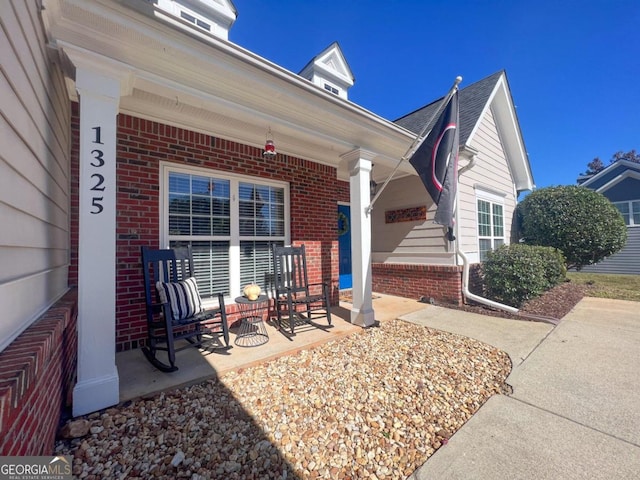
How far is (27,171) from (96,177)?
1.71 feet

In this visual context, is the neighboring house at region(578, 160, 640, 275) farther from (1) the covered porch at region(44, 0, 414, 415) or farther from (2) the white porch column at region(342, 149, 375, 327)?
(2) the white porch column at region(342, 149, 375, 327)

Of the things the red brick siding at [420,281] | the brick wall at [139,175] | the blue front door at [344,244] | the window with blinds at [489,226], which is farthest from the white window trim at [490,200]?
the brick wall at [139,175]

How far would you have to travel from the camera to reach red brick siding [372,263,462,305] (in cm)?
543

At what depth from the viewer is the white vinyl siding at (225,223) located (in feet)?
11.5

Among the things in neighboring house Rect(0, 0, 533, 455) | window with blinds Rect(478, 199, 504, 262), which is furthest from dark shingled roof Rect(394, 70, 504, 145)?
window with blinds Rect(478, 199, 504, 262)

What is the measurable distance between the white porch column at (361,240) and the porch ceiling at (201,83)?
30 centimetres

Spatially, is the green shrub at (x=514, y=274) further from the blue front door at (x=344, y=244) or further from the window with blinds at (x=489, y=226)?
the blue front door at (x=344, y=244)

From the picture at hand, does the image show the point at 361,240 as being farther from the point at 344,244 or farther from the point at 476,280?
the point at 476,280

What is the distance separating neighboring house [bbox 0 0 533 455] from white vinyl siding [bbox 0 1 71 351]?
2 centimetres

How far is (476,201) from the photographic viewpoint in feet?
20.6

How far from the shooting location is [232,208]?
393 centimetres

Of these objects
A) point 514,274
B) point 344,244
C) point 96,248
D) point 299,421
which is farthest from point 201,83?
point 514,274

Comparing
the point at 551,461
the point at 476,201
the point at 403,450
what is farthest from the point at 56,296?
the point at 476,201

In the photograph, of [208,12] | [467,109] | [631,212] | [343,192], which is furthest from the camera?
[631,212]
